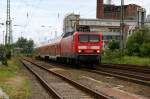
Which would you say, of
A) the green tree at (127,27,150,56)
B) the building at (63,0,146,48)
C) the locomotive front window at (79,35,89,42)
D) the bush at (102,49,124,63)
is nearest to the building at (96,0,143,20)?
the building at (63,0,146,48)

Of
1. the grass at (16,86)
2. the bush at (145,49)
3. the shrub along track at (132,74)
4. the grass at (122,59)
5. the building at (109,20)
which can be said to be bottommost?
the grass at (16,86)

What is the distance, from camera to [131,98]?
14.9 m

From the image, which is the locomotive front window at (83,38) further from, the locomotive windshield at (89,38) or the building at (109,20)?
the building at (109,20)

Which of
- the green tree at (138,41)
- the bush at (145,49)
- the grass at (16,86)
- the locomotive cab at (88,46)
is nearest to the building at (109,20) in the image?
the green tree at (138,41)

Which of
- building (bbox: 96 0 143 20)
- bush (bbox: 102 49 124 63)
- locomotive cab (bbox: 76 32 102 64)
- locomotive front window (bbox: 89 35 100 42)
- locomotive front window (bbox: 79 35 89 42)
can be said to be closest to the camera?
locomotive cab (bbox: 76 32 102 64)

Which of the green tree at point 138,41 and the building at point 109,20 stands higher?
the building at point 109,20

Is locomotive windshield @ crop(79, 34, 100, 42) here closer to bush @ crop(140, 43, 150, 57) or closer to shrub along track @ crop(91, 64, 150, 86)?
shrub along track @ crop(91, 64, 150, 86)

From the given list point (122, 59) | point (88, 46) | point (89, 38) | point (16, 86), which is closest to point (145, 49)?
point (122, 59)

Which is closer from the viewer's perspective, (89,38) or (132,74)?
(132,74)

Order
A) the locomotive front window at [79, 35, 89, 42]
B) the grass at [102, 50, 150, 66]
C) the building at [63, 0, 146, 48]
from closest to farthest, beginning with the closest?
the locomotive front window at [79, 35, 89, 42] < the grass at [102, 50, 150, 66] < the building at [63, 0, 146, 48]

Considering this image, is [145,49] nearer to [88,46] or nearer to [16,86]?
[88,46]

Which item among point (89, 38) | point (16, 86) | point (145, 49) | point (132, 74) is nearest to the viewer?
point (16, 86)

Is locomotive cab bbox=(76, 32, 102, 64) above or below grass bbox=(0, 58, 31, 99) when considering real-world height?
above

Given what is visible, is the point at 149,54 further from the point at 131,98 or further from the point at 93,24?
the point at 93,24
